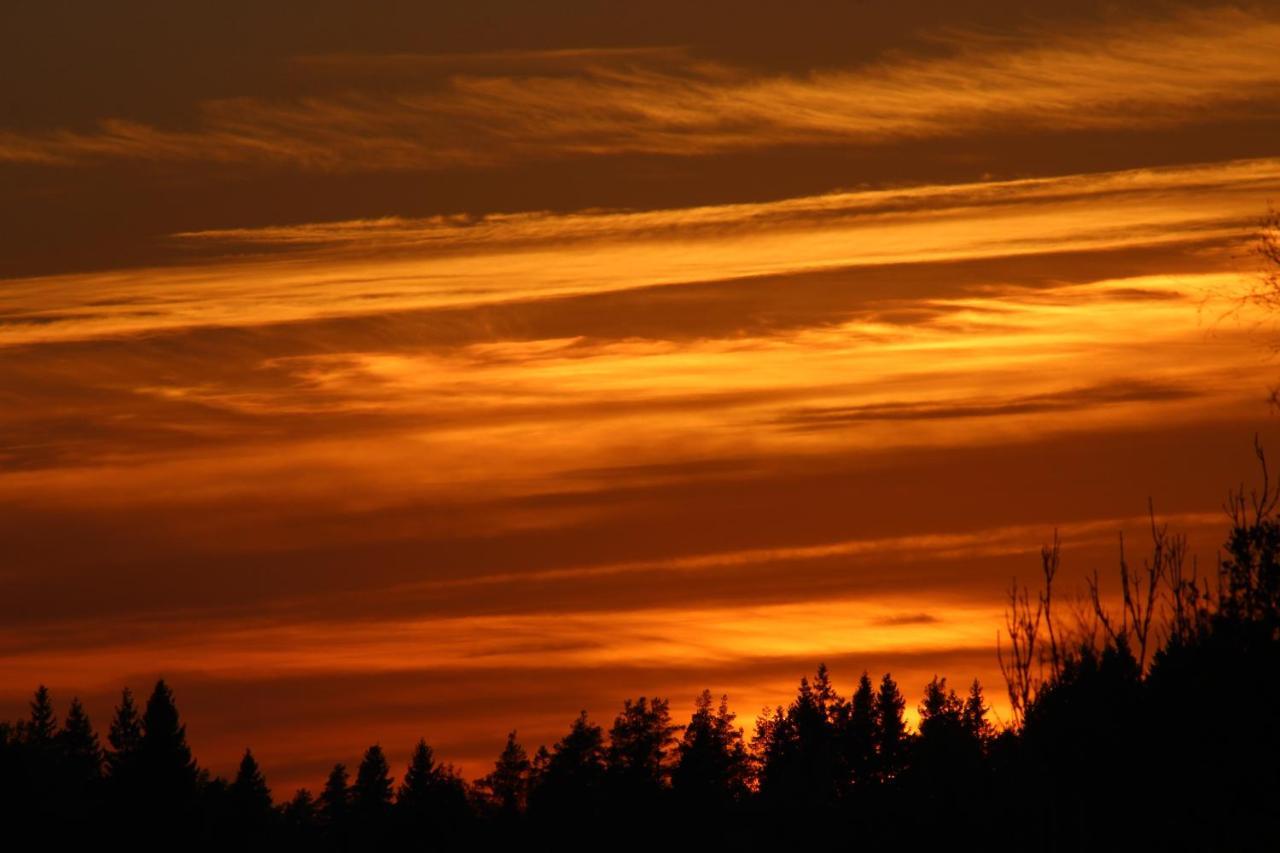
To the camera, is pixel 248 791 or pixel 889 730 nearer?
pixel 248 791

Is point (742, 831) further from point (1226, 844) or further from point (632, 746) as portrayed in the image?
point (1226, 844)

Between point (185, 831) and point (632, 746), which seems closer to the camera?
point (185, 831)

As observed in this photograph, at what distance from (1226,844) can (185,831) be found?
3059 inches

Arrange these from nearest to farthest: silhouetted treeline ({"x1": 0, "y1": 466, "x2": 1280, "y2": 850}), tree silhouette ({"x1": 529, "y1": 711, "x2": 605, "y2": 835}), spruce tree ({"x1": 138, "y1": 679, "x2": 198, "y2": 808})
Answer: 1. silhouetted treeline ({"x1": 0, "y1": 466, "x2": 1280, "y2": 850})
2. spruce tree ({"x1": 138, "y1": 679, "x2": 198, "y2": 808})
3. tree silhouette ({"x1": 529, "y1": 711, "x2": 605, "y2": 835})

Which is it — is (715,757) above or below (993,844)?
above

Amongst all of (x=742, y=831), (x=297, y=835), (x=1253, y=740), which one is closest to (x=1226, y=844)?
(x=1253, y=740)

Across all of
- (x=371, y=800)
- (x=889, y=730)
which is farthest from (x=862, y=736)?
(x=371, y=800)

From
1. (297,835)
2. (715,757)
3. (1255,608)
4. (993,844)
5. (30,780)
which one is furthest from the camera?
(297,835)

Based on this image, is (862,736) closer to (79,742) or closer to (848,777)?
(848,777)

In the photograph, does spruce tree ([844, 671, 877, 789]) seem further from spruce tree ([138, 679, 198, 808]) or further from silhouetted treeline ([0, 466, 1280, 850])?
spruce tree ([138, 679, 198, 808])

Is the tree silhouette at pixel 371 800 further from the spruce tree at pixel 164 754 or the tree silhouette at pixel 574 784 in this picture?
the spruce tree at pixel 164 754

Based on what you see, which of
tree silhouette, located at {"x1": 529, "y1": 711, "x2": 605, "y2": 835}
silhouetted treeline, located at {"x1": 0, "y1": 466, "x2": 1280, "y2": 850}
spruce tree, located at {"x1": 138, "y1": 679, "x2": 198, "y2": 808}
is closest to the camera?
silhouetted treeline, located at {"x1": 0, "y1": 466, "x2": 1280, "y2": 850}

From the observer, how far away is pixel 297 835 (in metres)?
184

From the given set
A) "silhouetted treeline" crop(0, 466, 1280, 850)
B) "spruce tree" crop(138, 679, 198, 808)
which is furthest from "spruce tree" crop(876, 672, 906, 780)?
"spruce tree" crop(138, 679, 198, 808)
